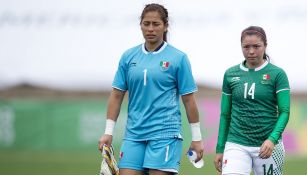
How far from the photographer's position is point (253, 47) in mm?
8023

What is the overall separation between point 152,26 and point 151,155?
1.10m

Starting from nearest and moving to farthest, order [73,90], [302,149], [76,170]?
[76,170] < [302,149] < [73,90]

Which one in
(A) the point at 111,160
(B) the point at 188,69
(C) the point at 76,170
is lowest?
(C) the point at 76,170

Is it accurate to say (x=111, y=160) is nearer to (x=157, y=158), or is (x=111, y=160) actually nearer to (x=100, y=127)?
(x=157, y=158)

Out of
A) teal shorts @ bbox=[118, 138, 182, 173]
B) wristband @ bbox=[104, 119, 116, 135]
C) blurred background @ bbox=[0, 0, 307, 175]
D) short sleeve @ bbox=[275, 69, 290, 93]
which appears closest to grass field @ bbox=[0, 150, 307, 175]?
blurred background @ bbox=[0, 0, 307, 175]

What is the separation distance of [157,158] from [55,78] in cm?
1697

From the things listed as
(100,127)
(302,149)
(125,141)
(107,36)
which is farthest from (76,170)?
(107,36)

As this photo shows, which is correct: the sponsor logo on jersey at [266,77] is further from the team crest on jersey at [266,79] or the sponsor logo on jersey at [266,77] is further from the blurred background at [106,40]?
the blurred background at [106,40]

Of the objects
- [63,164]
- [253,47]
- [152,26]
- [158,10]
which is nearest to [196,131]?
[253,47]

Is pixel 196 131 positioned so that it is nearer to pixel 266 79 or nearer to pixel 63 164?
pixel 266 79

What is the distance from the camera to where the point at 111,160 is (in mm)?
7855

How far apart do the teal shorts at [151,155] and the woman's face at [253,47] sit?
0.99 m

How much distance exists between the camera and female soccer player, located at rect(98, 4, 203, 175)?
7781mm

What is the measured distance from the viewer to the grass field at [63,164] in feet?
50.5
